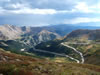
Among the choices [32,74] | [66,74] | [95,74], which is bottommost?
[95,74]

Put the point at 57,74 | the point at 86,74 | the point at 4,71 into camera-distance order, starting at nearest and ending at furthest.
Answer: the point at 4,71
the point at 57,74
the point at 86,74

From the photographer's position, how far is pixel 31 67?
3431 cm

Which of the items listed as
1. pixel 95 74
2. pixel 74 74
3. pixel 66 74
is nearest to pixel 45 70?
pixel 66 74

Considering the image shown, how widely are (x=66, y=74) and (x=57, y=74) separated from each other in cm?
263

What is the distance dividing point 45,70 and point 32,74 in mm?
6500

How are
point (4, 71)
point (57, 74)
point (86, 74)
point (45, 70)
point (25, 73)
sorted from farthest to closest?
point (86, 74) → point (45, 70) → point (57, 74) → point (4, 71) → point (25, 73)

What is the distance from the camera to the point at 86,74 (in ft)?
125

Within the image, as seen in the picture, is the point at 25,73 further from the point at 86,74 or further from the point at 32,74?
the point at 86,74

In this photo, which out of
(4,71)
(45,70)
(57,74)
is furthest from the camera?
(45,70)

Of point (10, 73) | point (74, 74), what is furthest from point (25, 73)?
point (74, 74)

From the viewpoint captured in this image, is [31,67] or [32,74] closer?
[32,74]

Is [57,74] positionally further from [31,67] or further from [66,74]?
[31,67]

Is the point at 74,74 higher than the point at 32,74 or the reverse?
the reverse

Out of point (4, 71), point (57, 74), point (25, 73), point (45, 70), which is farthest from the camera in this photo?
point (45, 70)
